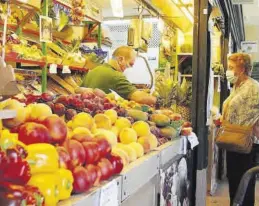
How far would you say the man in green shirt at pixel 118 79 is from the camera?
3.37m

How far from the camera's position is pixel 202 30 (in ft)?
12.8

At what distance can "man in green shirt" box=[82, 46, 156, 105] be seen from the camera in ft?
11.0

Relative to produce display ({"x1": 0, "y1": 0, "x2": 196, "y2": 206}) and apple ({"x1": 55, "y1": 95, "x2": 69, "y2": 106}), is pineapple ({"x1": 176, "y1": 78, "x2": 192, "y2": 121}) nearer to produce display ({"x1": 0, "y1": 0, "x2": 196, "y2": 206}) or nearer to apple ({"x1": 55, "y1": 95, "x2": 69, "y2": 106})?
produce display ({"x1": 0, "y1": 0, "x2": 196, "y2": 206})

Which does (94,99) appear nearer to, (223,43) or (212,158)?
(212,158)

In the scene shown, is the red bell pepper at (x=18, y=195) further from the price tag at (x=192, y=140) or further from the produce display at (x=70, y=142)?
the price tag at (x=192, y=140)

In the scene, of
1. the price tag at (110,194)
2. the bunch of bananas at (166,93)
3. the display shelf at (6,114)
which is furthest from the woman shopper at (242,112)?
the display shelf at (6,114)

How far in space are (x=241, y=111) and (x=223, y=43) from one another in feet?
11.3

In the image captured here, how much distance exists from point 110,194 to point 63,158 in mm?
252

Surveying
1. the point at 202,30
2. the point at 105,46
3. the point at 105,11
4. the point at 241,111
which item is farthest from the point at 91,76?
the point at 105,11

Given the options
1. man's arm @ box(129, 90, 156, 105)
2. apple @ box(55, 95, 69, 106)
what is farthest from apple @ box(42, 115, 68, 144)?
man's arm @ box(129, 90, 156, 105)

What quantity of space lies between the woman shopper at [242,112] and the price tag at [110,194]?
2846mm

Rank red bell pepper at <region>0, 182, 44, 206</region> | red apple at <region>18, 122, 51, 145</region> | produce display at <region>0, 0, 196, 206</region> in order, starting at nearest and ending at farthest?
red bell pepper at <region>0, 182, 44, 206</region> → produce display at <region>0, 0, 196, 206</region> → red apple at <region>18, 122, 51, 145</region>

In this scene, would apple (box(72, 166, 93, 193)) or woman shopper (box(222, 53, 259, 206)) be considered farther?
woman shopper (box(222, 53, 259, 206))

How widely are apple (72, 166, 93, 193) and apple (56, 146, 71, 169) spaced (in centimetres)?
4
